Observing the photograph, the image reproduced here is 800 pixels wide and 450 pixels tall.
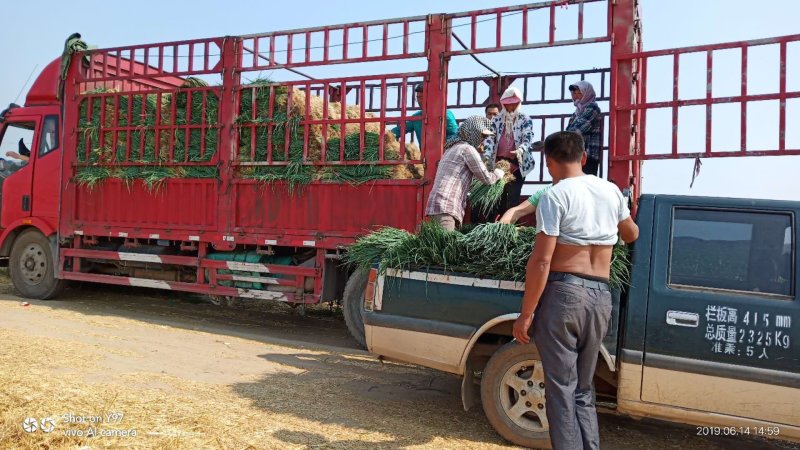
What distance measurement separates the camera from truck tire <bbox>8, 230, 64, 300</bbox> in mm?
9062

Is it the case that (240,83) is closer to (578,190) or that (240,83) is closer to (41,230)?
(41,230)

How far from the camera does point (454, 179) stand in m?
5.87

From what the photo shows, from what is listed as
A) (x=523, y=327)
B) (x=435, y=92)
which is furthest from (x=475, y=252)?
(x=435, y=92)

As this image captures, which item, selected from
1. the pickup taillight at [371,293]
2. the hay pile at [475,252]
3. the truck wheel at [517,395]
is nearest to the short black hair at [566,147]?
the hay pile at [475,252]

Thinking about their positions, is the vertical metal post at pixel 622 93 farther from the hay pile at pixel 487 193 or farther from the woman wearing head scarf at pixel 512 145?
the hay pile at pixel 487 193

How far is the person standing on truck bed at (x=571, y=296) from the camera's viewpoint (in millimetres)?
3045

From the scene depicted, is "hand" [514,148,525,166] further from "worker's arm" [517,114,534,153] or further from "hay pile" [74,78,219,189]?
"hay pile" [74,78,219,189]

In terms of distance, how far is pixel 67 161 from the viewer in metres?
8.92

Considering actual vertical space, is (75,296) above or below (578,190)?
below

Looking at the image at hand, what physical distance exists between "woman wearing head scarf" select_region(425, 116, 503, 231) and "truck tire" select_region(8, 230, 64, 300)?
21.1 feet

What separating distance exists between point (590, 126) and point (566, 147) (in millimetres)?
3345

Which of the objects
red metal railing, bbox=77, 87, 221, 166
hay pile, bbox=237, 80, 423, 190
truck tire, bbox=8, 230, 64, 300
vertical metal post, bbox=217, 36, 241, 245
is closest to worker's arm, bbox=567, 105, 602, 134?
hay pile, bbox=237, 80, 423, 190

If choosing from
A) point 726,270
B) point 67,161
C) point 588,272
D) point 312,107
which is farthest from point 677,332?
point 67,161

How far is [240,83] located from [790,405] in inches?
267
